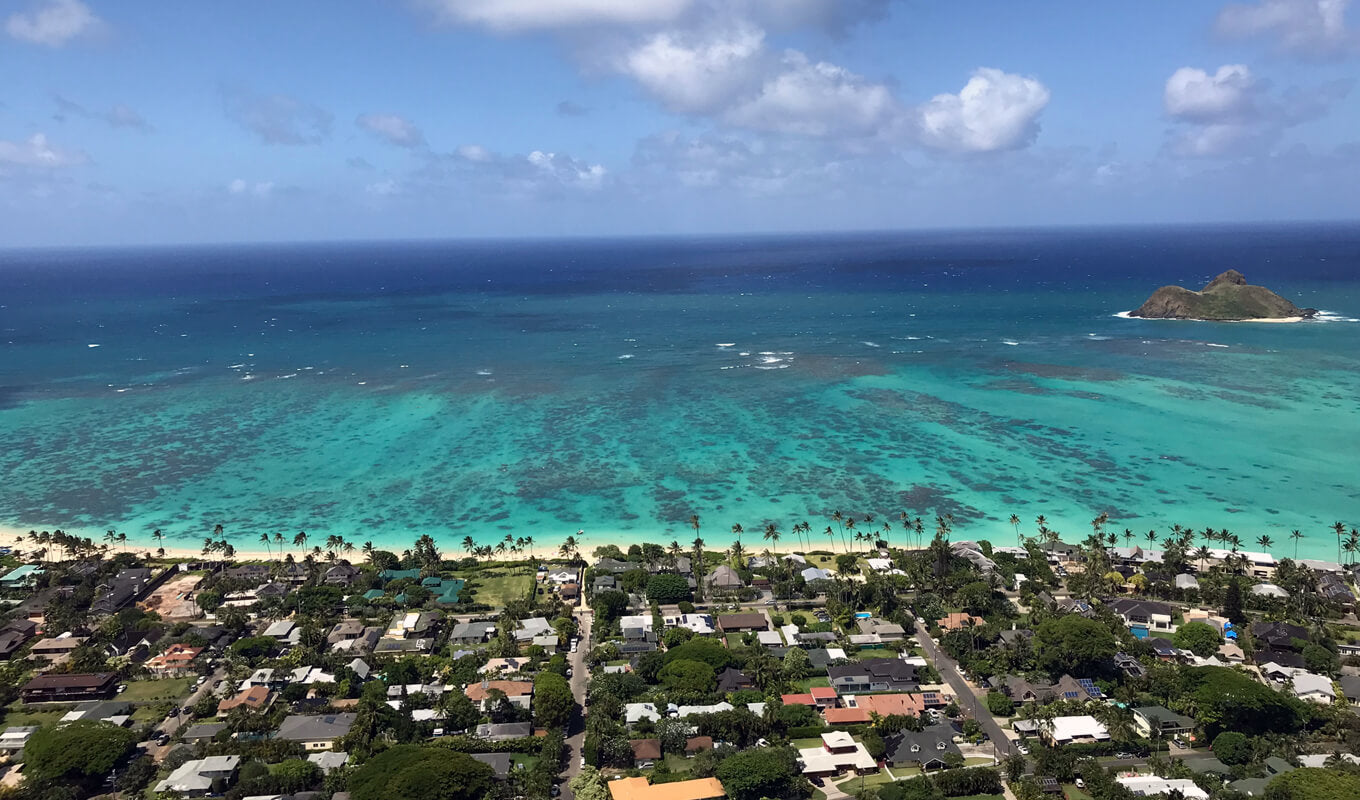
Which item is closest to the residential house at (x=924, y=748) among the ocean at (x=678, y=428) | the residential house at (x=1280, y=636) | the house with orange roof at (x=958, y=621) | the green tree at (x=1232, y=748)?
the house with orange roof at (x=958, y=621)

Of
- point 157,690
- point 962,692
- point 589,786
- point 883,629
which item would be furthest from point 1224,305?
point 157,690

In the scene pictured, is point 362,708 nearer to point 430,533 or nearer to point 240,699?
point 240,699

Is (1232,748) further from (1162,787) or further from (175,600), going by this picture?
(175,600)

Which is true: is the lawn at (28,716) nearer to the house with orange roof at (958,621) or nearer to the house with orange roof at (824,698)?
the house with orange roof at (824,698)

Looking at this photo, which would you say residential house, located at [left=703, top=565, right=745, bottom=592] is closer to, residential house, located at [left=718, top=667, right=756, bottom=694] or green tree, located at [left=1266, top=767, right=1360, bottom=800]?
residential house, located at [left=718, top=667, right=756, bottom=694]

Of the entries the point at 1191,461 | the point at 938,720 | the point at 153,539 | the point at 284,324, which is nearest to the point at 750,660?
the point at 938,720


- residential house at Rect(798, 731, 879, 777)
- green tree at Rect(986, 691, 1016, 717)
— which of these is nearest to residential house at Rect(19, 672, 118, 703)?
residential house at Rect(798, 731, 879, 777)
